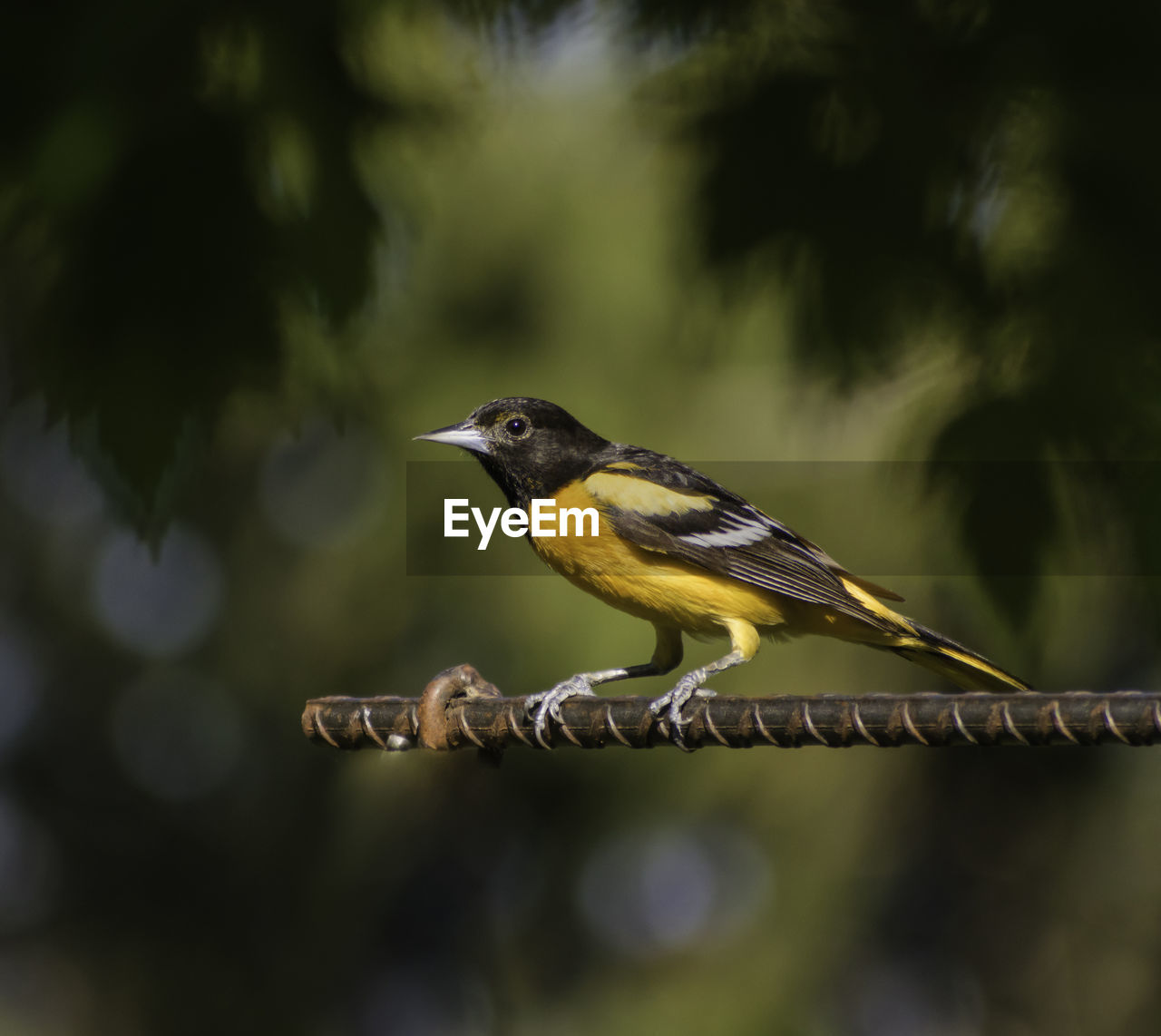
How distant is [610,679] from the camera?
3094mm

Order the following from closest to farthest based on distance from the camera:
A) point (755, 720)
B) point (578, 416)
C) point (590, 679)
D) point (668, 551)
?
point (755, 720) → point (590, 679) → point (668, 551) → point (578, 416)

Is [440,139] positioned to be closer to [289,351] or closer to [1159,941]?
[289,351]

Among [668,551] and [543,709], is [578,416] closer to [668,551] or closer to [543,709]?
[668,551]

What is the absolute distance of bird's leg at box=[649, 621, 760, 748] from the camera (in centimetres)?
188

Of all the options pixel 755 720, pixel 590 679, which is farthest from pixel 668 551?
pixel 755 720

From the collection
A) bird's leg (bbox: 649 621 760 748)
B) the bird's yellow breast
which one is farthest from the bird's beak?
bird's leg (bbox: 649 621 760 748)

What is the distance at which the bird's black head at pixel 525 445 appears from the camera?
3.16 meters

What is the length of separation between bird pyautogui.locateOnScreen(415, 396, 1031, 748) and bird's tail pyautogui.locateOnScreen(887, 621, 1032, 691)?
1 cm

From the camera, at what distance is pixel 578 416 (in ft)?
15.1

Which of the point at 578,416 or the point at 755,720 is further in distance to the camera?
the point at 578,416

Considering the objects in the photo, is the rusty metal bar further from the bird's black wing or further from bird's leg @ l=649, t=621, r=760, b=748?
the bird's black wing

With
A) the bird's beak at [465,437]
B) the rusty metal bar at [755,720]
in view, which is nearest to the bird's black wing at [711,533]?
the bird's beak at [465,437]

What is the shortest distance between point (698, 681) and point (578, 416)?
2202 mm

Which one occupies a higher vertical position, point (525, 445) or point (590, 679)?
point (525, 445)
